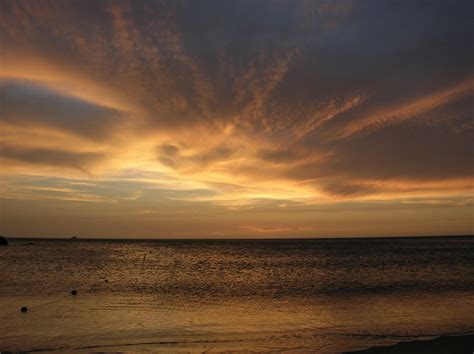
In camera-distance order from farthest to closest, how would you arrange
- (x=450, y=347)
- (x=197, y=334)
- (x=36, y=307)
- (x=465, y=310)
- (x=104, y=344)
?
(x=36, y=307) < (x=465, y=310) < (x=197, y=334) < (x=104, y=344) < (x=450, y=347)

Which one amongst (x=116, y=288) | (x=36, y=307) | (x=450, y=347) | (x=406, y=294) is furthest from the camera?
(x=116, y=288)

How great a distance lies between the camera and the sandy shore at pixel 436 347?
15405mm

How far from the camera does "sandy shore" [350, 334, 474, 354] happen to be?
15405mm

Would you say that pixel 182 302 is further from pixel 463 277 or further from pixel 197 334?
pixel 463 277

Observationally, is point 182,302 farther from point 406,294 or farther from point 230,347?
point 406,294

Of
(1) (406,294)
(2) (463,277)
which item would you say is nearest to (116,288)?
(1) (406,294)

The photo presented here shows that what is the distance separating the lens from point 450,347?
51.9 feet

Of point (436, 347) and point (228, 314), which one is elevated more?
point (436, 347)

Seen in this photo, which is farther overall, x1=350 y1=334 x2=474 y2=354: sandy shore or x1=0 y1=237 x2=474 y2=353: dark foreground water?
x1=0 y1=237 x2=474 y2=353: dark foreground water

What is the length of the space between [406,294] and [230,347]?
71.3 ft

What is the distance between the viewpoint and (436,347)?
16.0 m

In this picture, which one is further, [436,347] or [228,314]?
[228,314]

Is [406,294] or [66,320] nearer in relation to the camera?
[66,320]

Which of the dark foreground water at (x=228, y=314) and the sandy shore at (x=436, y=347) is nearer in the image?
the sandy shore at (x=436, y=347)
